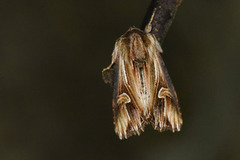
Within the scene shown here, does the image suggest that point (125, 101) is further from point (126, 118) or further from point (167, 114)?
point (167, 114)

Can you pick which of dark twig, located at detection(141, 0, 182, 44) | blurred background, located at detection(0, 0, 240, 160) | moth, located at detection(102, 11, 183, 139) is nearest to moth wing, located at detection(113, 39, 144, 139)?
moth, located at detection(102, 11, 183, 139)

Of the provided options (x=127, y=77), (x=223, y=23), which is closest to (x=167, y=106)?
(x=127, y=77)

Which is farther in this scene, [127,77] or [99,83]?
[99,83]

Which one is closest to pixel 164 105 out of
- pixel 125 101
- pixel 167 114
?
pixel 167 114

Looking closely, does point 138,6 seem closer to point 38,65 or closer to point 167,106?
point 38,65

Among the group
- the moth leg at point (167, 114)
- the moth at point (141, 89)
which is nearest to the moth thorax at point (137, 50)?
the moth at point (141, 89)
